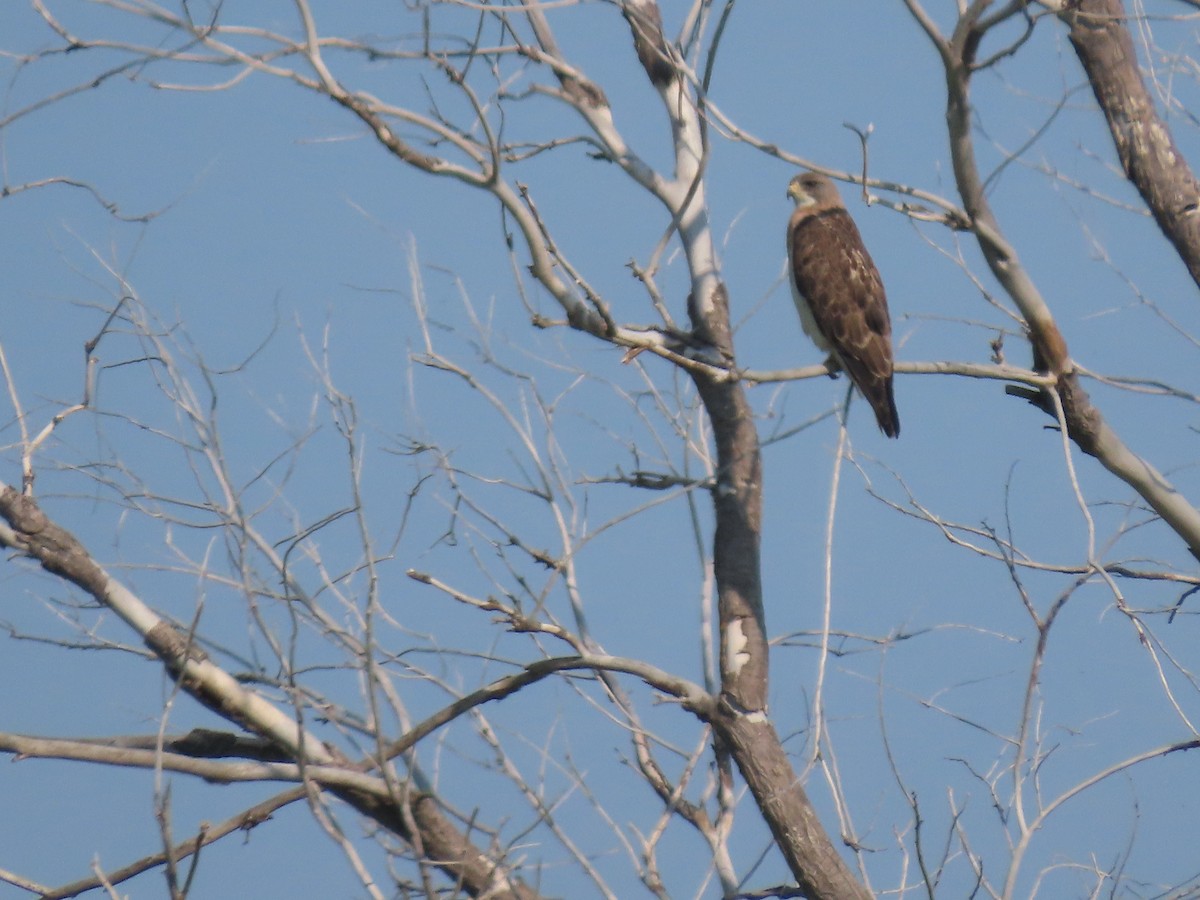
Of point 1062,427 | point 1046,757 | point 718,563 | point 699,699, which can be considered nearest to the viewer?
point 1046,757

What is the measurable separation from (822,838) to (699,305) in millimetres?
2222

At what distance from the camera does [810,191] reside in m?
7.71

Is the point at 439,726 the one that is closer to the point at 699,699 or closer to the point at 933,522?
the point at 699,699

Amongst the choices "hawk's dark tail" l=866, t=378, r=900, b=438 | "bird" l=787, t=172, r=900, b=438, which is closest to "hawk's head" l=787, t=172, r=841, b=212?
"bird" l=787, t=172, r=900, b=438

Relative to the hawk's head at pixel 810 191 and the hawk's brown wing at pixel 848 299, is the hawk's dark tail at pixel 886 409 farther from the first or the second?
Answer: the hawk's head at pixel 810 191

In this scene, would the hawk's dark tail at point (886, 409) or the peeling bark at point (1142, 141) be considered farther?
the hawk's dark tail at point (886, 409)

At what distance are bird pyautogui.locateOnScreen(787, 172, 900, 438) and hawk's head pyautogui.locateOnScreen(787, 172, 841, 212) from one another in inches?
5.8

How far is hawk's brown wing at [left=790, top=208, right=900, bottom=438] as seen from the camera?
5965mm

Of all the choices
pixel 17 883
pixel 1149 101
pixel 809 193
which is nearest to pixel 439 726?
pixel 17 883

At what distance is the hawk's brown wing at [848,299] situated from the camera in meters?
5.96

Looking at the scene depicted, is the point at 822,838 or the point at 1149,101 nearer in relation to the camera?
the point at 822,838

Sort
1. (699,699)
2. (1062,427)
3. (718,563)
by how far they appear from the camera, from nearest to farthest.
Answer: (1062,427), (699,699), (718,563)

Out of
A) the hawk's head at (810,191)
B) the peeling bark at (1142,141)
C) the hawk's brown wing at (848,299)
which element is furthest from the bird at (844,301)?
the peeling bark at (1142,141)

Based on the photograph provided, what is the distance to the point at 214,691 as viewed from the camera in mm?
4133
